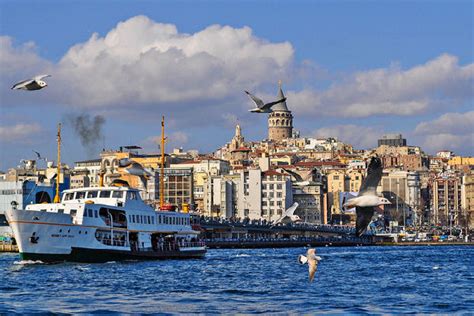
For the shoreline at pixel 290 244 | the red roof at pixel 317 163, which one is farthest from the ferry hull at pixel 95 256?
the red roof at pixel 317 163

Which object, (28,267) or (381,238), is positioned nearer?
(28,267)

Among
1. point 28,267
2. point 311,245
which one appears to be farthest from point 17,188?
point 28,267

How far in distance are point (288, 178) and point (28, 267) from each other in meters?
105

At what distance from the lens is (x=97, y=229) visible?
53938 millimetres

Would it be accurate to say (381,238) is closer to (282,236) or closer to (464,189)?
(282,236)

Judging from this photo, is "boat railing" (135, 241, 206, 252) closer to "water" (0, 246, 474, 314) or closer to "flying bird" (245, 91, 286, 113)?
"water" (0, 246, 474, 314)

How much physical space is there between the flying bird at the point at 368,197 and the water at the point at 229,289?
7.59 metres

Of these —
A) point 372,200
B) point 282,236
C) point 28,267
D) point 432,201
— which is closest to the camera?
point 372,200

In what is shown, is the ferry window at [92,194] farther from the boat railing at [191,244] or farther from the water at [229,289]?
the boat railing at [191,244]

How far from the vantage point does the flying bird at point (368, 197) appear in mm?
22047

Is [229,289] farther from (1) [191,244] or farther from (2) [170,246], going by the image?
(1) [191,244]

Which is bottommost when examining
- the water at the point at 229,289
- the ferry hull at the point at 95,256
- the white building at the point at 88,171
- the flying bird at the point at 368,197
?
the water at the point at 229,289

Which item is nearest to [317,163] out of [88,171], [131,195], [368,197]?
[88,171]

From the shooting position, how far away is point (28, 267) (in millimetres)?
48875
